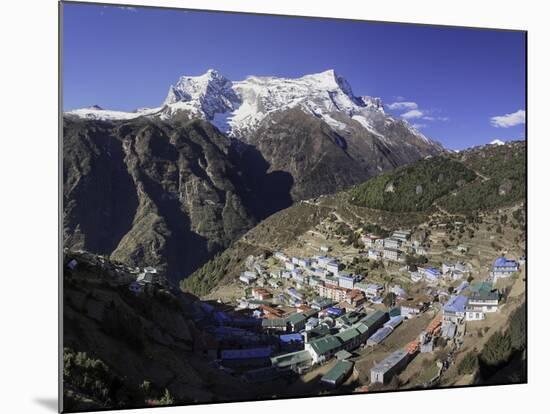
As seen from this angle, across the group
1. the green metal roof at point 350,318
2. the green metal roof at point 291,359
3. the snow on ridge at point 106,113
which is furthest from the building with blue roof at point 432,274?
the snow on ridge at point 106,113

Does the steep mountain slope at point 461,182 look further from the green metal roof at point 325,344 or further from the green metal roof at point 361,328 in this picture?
the green metal roof at point 325,344

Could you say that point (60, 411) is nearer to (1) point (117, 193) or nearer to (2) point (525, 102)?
(1) point (117, 193)

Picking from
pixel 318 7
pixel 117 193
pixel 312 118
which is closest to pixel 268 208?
pixel 312 118

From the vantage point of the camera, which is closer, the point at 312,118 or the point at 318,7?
the point at 318,7

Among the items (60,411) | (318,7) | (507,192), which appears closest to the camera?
(60,411)

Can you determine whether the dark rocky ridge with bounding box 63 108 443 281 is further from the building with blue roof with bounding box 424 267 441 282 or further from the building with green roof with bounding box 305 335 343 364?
the building with green roof with bounding box 305 335 343 364

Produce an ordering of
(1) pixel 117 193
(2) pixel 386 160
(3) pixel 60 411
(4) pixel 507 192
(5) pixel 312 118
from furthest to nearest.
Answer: (2) pixel 386 160, (5) pixel 312 118, (1) pixel 117 193, (4) pixel 507 192, (3) pixel 60 411

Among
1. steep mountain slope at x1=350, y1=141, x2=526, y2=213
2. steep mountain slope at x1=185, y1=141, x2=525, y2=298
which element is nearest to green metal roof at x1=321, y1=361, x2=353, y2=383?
steep mountain slope at x1=185, y1=141, x2=525, y2=298
